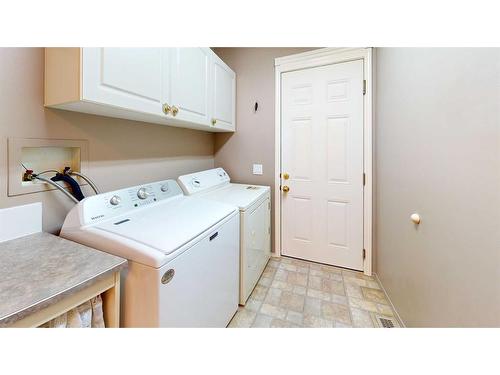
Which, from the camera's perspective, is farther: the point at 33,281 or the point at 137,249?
the point at 137,249

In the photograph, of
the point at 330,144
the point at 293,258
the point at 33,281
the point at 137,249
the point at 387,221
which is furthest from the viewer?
the point at 293,258

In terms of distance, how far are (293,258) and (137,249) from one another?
1.93 meters

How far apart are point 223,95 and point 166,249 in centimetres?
175

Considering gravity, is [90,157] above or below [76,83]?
below

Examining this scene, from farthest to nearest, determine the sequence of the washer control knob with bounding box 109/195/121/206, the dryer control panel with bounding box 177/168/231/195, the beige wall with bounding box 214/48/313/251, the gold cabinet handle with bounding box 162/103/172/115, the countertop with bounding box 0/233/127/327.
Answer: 1. the beige wall with bounding box 214/48/313/251
2. the dryer control panel with bounding box 177/168/231/195
3. the gold cabinet handle with bounding box 162/103/172/115
4. the washer control knob with bounding box 109/195/121/206
5. the countertop with bounding box 0/233/127/327

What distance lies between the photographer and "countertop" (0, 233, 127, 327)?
553 mm

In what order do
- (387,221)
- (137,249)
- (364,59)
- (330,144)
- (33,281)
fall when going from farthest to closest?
(330,144) → (364,59) → (387,221) → (137,249) → (33,281)

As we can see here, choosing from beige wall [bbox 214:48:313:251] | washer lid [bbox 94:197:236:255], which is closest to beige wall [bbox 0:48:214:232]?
washer lid [bbox 94:197:236:255]

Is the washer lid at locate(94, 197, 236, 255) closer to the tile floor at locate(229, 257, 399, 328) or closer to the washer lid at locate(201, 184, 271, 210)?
the washer lid at locate(201, 184, 271, 210)

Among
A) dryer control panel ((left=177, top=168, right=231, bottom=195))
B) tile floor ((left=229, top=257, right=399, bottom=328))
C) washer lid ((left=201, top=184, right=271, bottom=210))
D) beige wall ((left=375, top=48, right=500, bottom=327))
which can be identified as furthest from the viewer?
dryer control panel ((left=177, top=168, right=231, bottom=195))

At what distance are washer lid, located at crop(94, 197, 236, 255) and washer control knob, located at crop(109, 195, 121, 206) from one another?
3.5 inches

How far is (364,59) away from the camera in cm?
196
